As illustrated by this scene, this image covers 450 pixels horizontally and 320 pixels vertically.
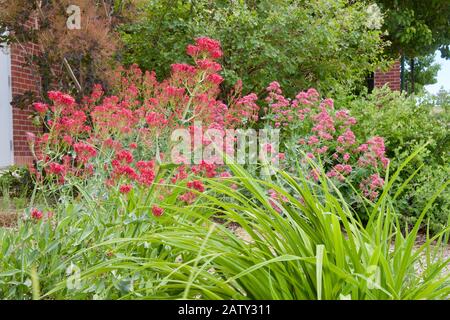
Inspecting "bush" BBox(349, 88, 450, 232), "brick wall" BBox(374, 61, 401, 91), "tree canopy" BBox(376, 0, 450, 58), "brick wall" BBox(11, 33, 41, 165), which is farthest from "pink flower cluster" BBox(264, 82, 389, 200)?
"brick wall" BBox(374, 61, 401, 91)

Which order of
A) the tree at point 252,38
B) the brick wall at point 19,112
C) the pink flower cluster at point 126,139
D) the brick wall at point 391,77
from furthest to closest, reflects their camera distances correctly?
the brick wall at point 391,77, the brick wall at point 19,112, the tree at point 252,38, the pink flower cluster at point 126,139

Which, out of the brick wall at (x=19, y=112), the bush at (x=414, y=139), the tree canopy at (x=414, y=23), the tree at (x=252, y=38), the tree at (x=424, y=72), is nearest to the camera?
the bush at (x=414, y=139)

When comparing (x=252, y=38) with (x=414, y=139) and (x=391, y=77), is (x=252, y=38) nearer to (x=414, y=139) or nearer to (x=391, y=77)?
(x=414, y=139)

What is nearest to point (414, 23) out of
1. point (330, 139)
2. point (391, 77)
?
point (391, 77)

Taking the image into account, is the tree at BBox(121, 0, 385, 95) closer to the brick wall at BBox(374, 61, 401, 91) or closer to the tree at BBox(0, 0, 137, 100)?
the tree at BBox(0, 0, 137, 100)

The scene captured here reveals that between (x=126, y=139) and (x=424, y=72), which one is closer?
(x=126, y=139)

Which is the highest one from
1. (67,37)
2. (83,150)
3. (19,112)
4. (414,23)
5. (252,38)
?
(414,23)

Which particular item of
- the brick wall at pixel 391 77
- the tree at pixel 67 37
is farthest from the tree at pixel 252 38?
the brick wall at pixel 391 77

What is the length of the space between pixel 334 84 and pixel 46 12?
450 cm

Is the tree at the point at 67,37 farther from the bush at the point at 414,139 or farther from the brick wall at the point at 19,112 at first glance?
the bush at the point at 414,139

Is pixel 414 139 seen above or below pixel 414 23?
below

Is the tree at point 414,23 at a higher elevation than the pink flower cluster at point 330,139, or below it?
higher

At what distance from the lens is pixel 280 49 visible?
844 centimetres

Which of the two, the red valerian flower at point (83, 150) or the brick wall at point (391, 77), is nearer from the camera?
the red valerian flower at point (83, 150)
